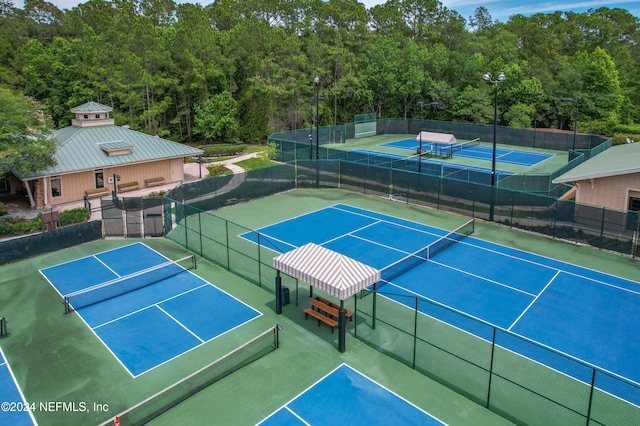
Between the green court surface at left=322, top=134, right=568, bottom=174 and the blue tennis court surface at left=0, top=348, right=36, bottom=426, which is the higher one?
the green court surface at left=322, top=134, right=568, bottom=174

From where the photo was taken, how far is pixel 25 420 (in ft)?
41.0

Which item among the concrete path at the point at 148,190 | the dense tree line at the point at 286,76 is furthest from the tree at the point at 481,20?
the concrete path at the point at 148,190

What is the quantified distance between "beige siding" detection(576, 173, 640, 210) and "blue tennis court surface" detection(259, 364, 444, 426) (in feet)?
59.6

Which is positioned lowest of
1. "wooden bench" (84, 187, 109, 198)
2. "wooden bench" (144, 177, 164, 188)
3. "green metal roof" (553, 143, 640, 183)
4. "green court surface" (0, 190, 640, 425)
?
"green court surface" (0, 190, 640, 425)

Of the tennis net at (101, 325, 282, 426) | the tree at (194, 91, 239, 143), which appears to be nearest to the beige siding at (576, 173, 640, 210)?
the tennis net at (101, 325, 282, 426)

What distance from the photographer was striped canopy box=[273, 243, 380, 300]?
48.2 feet

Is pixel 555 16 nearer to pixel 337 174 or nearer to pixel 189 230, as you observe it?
pixel 337 174

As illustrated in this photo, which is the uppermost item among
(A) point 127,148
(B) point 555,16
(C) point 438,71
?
(B) point 555,16

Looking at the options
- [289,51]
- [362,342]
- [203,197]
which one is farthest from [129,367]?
[289,51]

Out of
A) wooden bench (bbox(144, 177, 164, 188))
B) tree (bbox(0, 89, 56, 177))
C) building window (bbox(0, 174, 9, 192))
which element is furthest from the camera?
wooden bench (bbox(144, 177, 164, 188))

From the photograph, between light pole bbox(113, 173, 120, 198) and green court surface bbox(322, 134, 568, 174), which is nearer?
light pole bbox(113, 173, 120, 198)

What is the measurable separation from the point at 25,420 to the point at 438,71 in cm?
6535

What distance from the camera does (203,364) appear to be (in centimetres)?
1477

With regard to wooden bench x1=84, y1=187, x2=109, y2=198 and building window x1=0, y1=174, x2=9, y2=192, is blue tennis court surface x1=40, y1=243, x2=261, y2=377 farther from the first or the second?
building window x1=0, y1=174, x2=9, y2=192
